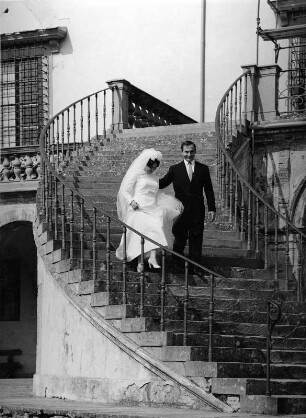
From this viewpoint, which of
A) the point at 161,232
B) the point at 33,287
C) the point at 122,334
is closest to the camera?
the point at 122,334

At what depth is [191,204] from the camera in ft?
55.1

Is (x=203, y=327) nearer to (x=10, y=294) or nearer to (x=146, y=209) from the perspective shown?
(x=146, y=209)

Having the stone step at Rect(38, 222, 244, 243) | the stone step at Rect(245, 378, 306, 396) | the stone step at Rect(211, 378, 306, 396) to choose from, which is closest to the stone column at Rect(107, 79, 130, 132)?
the stone step at Rect(38, 222, 244, 243)

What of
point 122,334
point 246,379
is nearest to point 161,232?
point 122,334

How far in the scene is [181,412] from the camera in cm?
1330

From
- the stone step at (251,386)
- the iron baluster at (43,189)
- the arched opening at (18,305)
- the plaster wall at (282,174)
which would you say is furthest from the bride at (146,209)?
the arched opening at (18,305)

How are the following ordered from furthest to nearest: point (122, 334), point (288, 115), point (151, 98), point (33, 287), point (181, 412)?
point (33, 287), point (151, 98), point (288, 115), point (122, 334), point (181, 412)

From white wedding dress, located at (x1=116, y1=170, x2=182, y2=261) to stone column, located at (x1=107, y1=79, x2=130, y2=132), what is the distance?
5.65 m

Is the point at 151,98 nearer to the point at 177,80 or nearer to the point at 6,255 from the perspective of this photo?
the point at 177,80

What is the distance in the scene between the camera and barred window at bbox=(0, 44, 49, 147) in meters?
26.6

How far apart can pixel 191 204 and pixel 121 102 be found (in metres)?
6.16

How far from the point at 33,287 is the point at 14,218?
88.4 inches

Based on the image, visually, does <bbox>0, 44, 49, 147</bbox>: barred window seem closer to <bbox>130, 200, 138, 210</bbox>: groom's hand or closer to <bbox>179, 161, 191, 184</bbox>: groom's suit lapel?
<bbox>179, 161, 191, 184</bbox>: groom's suit lapel

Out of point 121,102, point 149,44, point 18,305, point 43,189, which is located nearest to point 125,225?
point 43,189
